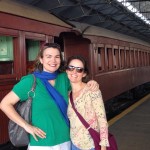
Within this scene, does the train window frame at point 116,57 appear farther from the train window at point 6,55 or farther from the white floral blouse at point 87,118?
the white floral blouse at point 87,118

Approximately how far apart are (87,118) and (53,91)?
0.37m

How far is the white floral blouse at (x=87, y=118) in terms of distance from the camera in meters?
2.57

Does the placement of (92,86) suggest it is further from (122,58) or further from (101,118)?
(122,58)

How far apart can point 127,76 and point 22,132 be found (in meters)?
10.9

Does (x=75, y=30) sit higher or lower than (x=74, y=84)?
higher

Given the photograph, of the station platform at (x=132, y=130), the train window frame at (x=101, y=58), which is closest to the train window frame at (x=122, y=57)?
the train window frame at (x=101, y=58)

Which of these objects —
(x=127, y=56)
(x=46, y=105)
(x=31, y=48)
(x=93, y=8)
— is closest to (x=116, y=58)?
(x=127, y=56)

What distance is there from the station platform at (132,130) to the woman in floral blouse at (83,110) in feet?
9.72

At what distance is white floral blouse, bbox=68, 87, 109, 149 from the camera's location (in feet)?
8.45

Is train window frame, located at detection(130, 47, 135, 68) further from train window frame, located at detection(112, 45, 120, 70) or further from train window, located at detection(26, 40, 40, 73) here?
train window, located at detection(26, 40, 40, 73)

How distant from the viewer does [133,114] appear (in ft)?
29.1

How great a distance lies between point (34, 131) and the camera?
2463 mm

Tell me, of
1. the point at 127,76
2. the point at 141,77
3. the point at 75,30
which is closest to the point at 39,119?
the point at 75,30

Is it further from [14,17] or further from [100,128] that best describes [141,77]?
[100,128]
